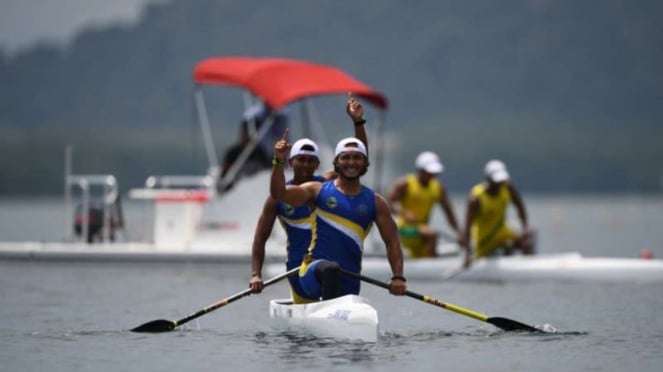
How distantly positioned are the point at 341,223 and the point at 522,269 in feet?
33.7

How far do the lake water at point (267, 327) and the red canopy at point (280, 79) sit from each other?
3.54 metres

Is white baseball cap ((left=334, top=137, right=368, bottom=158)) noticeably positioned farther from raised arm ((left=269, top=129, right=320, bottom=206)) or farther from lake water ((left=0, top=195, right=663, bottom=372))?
lake water ((left=0, top=195, right=663, bottom=372))

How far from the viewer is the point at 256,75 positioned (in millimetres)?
32875

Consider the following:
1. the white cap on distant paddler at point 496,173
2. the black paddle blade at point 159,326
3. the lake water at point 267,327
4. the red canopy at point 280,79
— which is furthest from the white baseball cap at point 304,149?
the red canopy at point 280,79

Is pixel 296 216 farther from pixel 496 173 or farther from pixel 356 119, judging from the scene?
pixel 496 173

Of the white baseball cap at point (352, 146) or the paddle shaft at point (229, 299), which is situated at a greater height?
the white baseball cap at point (352, 146)

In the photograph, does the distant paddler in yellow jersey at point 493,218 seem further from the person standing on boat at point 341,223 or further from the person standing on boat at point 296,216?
the person standing on boat at point 341,223

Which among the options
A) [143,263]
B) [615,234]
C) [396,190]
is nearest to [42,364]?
[396,190]

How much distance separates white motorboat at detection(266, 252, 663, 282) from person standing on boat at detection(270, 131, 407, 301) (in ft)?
32.3

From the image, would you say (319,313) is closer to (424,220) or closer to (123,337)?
(123,337)

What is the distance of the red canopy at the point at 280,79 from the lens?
32.2 meters

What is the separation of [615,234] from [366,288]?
30990 millimetres

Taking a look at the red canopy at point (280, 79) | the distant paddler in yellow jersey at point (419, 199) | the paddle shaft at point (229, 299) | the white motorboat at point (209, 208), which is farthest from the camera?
Result: the red canopy at point (280, 79)

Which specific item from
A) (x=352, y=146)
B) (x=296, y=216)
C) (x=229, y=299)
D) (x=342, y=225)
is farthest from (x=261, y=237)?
(x=352, y=146)
